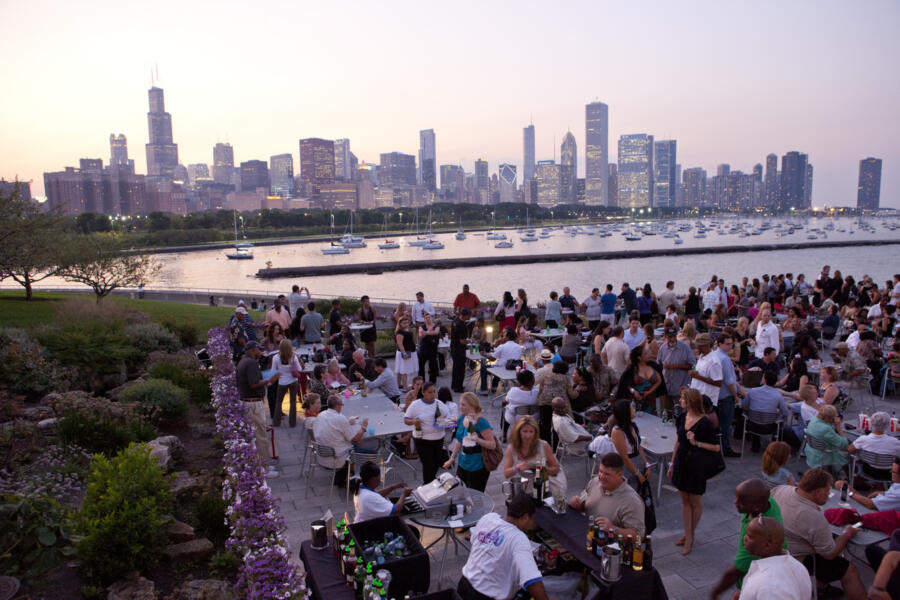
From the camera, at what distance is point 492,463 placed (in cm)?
606

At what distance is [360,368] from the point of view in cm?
1024

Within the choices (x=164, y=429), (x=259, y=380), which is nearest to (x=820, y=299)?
(x=259, y=380)

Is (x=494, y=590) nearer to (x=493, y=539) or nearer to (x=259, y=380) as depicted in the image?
(x=493, y=539)

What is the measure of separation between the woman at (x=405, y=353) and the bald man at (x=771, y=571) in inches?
294

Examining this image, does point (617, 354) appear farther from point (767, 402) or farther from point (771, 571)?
point (771, 571)

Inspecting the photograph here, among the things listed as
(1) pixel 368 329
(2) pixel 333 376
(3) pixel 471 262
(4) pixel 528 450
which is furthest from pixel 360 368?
(3) pixel 471 262

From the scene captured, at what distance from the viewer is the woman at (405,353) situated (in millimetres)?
10474

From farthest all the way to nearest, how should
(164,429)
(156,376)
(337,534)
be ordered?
(156,376), (164,429), (337,534)

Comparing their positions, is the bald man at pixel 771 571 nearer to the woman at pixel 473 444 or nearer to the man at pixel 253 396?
the woman at pixel 473 444

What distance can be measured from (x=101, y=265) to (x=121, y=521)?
20.6 metres

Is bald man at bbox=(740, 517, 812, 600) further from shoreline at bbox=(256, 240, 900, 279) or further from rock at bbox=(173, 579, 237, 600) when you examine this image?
shoreline at bbox=(256, 240, 900, 279)

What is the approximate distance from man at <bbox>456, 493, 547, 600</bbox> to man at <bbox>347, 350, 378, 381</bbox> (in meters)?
5.69

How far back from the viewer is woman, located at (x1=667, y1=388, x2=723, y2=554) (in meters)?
5.46

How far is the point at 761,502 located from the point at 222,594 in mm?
4348
